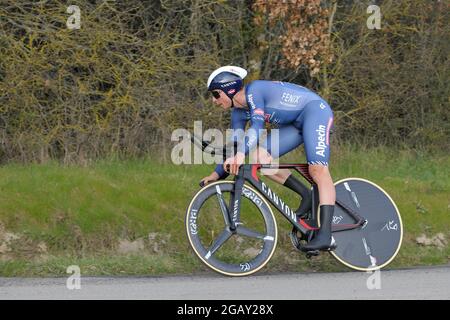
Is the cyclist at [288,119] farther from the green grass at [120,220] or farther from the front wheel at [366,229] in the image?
the green grass at [120,220]

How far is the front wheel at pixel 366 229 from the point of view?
8.68 metres

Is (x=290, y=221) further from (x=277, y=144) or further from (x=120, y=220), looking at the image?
(x=120, y=220)

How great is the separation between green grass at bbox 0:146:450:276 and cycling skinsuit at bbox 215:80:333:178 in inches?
43.3

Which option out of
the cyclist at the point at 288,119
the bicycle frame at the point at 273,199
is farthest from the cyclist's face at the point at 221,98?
the bicycle frame at the point at 273,199

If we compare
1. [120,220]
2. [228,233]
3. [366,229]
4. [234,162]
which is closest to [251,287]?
[228,233]

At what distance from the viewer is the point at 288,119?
8.52 metres

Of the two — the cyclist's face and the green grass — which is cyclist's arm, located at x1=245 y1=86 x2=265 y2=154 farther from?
the green grass

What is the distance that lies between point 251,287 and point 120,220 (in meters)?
2.13

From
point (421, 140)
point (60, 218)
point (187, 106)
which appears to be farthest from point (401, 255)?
point (421, 140)

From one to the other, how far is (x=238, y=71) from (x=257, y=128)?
53 centimetres

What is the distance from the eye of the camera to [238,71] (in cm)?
850

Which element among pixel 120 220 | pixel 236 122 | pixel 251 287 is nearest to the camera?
pixel 251 287

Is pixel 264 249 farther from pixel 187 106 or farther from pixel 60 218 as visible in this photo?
pixel 187 106

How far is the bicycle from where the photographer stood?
27.6 feet
